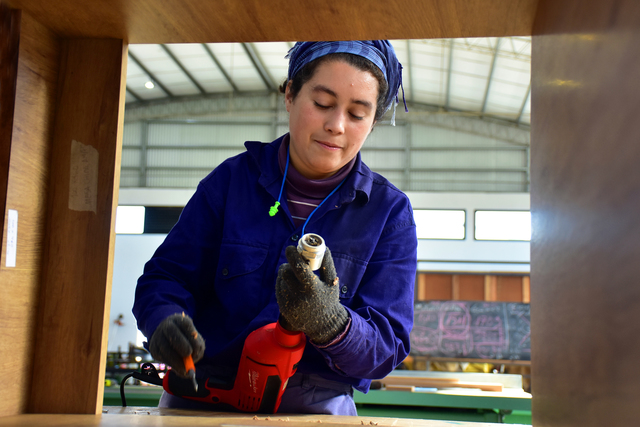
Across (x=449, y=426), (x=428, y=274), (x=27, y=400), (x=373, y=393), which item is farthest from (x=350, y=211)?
(x=428, y=274)

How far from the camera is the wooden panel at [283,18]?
3.12ft

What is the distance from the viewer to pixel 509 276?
10.6m

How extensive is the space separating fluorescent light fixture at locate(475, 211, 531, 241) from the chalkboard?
7.55ft

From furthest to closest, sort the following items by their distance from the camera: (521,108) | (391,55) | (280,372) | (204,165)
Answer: (204,165) < (521,108) < (391,55) < (280,372)

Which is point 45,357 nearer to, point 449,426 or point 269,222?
point 269,222

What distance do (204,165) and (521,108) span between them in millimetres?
6853

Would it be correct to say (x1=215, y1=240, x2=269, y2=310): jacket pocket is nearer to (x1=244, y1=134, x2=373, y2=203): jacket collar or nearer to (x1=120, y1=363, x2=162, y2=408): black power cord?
(x1=244, y1=134, x2=373, y2=203): jacket collar

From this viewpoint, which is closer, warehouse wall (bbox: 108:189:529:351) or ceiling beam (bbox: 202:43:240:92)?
warehouse wall (bbox: 108:189:529:351)

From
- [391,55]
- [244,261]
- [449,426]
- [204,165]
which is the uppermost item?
[204,165]

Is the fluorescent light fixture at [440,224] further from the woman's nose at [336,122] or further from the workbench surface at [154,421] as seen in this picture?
the workbench surface at [154,421]

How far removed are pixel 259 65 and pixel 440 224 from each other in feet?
16.3

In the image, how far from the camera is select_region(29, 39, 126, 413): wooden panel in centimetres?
103

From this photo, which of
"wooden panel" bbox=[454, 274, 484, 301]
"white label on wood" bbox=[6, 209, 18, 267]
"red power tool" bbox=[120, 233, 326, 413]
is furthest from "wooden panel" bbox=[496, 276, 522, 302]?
"white label on wood" bbox=[6, 209, 18, 267]

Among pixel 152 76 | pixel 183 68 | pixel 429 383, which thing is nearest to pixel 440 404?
pixel 429 383
